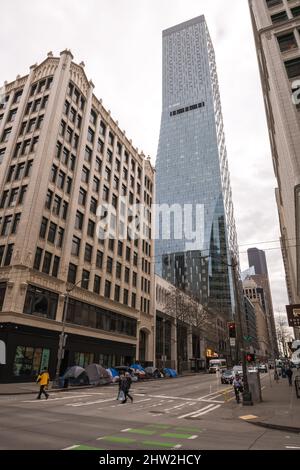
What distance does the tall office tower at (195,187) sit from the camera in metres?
130

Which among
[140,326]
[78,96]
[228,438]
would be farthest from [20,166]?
[228,438]

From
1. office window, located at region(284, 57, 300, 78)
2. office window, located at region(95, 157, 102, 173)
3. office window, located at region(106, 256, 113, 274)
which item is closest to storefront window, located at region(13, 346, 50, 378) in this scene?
office window, located at region(106, 256, 113, 274)

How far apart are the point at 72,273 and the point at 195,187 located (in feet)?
379

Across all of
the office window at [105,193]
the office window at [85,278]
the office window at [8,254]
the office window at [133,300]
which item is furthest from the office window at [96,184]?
the office window at [133,300]

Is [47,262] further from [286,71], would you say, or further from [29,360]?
[286,71]

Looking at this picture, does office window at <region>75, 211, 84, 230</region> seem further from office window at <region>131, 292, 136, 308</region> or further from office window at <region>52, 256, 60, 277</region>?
office window at <region>131, 292, 136, 308</region>

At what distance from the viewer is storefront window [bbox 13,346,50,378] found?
28422 mm

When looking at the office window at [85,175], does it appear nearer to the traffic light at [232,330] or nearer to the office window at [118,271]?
the office window at [118,271]

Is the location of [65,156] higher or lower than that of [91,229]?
higher

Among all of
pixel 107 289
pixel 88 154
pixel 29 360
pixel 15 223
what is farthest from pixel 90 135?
pixel 29 360

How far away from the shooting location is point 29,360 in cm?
2978

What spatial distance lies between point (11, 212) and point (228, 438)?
102ft

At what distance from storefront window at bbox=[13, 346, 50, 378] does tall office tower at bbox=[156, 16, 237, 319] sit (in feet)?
252

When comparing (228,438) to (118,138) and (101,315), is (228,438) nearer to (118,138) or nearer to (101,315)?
(101,315)
